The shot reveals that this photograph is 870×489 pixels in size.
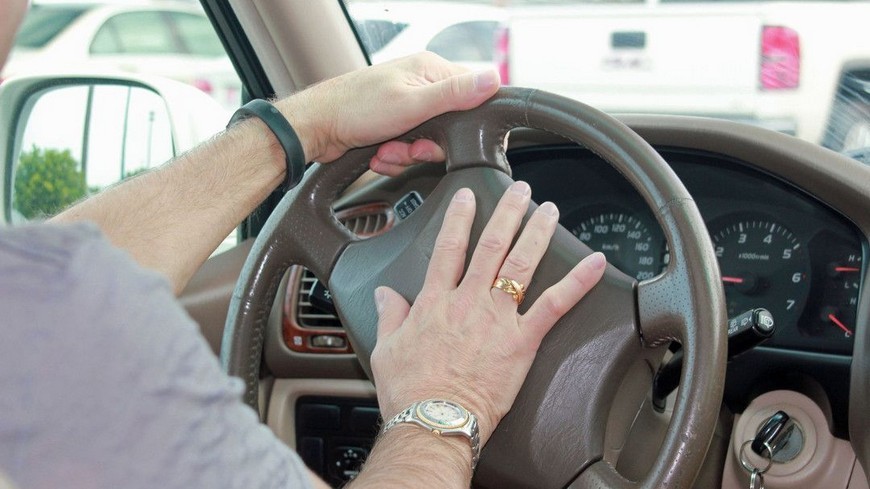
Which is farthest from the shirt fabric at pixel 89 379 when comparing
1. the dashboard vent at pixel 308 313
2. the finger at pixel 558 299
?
the dashboard vent at pixel 308 313

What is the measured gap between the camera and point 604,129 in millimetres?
1327

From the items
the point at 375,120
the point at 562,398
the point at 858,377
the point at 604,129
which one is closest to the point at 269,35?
the point at 375,120

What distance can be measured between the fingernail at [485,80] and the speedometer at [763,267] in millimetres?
640

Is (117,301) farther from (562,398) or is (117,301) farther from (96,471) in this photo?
(562,398)

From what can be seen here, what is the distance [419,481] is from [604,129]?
1.74 feet

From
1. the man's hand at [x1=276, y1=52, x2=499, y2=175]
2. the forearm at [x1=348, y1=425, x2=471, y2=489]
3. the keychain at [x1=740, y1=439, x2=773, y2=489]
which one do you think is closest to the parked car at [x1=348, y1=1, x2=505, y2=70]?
the man's hand at [x1=276, y1=52, x2=499, y2=175]

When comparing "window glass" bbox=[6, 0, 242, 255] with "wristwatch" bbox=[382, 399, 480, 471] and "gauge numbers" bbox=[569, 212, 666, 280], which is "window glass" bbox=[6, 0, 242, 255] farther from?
"wristwatch" bbox=[382, 399, 480, 471]

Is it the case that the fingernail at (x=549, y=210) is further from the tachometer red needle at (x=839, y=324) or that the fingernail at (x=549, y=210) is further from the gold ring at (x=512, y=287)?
the tachometer red needle at (x=839, y=324)

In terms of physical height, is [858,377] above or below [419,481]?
below

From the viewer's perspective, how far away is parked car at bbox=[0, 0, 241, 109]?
108 inches

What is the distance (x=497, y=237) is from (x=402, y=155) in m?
0.30

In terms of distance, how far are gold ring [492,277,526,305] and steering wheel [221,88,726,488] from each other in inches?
2.1

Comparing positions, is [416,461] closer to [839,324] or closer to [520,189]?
[520,189]

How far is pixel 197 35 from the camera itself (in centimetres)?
312
